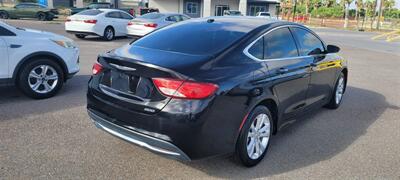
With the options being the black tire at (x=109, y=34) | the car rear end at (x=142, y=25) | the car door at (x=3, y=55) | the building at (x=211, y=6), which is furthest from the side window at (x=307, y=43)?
the building at (x=211, y=6)

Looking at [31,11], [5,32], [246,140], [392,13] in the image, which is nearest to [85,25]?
[5,32]

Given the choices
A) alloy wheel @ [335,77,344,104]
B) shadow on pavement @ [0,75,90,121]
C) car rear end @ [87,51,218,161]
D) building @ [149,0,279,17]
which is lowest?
shadow on pavement @ [0,75,90,121]

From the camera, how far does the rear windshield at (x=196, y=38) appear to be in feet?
12.6

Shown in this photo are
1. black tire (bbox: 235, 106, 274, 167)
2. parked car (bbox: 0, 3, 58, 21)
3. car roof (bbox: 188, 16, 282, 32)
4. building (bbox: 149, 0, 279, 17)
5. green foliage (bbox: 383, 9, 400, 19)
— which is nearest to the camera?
black tire (bbox: 235, 106, 274, 167)

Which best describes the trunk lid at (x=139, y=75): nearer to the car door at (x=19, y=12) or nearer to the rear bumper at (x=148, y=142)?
the rear bumper at (x=148, y=142)

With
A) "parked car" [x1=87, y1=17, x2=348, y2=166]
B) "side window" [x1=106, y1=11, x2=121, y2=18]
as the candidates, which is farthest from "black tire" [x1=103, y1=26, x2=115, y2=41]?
"parked car" [x1=87, y1=17, x2=348, y2=166]

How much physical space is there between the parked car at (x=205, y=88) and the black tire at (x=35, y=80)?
8.20 ft

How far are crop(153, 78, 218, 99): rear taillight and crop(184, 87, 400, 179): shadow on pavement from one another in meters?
0.98

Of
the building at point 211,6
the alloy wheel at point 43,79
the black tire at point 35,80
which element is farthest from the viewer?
the building at point 211,6

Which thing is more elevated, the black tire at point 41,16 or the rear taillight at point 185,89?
the black tire at point 41,16

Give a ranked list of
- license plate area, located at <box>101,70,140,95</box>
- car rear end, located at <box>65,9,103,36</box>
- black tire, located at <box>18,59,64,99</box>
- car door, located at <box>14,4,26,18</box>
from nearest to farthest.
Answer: license plate area, located at <box>101,70,140,95</box> < black tire, located at <box>18,59,64,99</box> < car rear end, located at <box>65,9,103,36</box> < car door, located at <box>14,4,26,18</box>

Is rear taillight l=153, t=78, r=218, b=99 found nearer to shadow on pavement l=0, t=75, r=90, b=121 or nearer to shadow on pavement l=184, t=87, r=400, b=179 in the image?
shadow on pavement l=184, t=87, r=400, b=179

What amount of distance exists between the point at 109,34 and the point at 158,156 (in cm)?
1345

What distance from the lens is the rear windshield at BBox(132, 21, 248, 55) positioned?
3.85m
